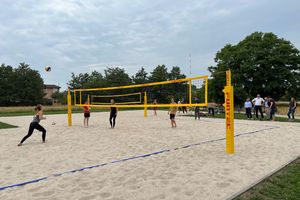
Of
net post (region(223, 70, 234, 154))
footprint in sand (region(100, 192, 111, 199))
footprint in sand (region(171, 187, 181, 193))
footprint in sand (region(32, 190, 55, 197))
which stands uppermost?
net post (region(223, 70, 234, 154))

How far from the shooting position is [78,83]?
202ft

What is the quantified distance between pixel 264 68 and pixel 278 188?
103ft

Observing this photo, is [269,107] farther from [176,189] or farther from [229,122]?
[176,189]

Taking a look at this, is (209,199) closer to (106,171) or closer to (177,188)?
(177,188)

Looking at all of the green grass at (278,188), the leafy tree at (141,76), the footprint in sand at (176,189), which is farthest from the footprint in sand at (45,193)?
the leafy tree at (141,76)

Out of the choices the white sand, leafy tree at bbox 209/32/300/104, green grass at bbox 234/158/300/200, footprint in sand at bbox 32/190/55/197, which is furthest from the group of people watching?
leafy tree at bbox 209/32/300/104

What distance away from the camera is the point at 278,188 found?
→ 3.87 m

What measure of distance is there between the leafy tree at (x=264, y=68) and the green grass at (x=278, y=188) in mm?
27004

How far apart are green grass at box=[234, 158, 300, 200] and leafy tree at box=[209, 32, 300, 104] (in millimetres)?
27004

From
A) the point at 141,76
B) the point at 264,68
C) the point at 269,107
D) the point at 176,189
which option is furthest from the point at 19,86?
the point at 176,189

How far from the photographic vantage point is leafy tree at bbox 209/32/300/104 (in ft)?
103

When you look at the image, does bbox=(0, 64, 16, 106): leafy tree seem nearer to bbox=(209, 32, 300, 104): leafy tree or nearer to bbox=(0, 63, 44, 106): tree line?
bbox=(0, 63, 44, 106): tree line

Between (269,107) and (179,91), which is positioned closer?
(179,91)

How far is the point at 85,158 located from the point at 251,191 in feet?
11.9
